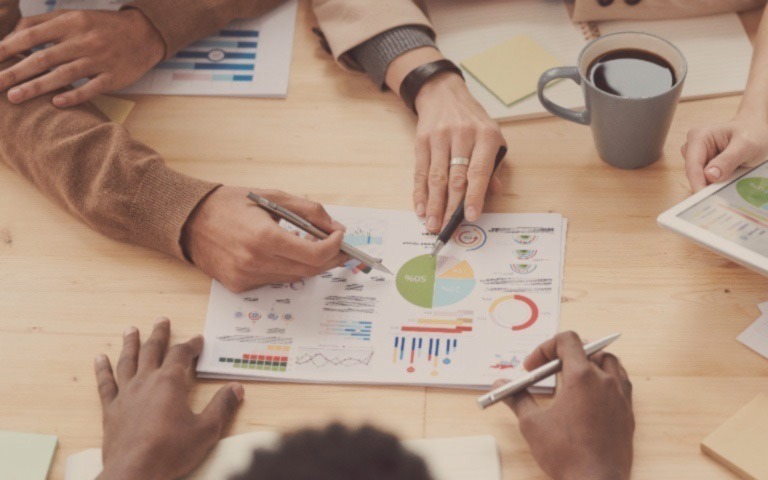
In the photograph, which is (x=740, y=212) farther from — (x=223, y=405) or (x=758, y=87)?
(x=223, y=405)

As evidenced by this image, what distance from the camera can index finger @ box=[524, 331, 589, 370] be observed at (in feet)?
2.90

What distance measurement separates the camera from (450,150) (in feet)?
3.72

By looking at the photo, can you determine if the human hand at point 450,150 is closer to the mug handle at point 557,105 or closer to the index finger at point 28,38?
the mug handle at point 557,105

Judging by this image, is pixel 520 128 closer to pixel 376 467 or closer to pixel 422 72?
pixel 422 72

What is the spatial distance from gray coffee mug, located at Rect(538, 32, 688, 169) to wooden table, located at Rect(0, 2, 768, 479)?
0.11 feet

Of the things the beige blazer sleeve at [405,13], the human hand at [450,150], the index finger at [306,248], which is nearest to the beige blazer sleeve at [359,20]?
the beige blazer sleeve at [405,13]

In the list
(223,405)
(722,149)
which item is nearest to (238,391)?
(223,405)

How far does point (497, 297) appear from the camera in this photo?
39.2 inches

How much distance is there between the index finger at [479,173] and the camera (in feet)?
3.48

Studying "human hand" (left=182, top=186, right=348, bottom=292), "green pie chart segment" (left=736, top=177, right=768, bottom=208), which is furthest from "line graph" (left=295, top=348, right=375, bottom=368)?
"green pie chart segment" (left=736, top=177, right=768, bottom=208)

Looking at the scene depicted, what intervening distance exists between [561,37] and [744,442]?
66 cm

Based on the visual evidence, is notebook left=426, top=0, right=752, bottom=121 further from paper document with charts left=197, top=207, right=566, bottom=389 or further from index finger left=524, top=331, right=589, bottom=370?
index finger left=524, top=331, right=589, bottom=370

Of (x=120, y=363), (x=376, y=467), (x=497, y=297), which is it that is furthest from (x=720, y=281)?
(x=120, y=363)

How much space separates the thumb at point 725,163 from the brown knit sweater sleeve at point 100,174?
59 cm
